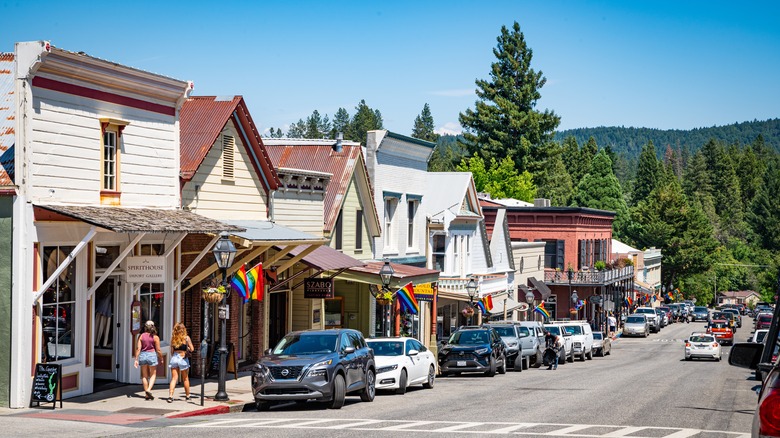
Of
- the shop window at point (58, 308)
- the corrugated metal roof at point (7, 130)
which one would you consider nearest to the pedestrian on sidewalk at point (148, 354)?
the shop window at point (58, 308)

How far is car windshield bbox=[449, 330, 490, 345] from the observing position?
3541cm

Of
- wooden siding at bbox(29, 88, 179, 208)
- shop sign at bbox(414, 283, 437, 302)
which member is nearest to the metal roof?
wooden siding at bbox(29, 88, 179, 208)

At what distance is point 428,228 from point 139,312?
969 inches

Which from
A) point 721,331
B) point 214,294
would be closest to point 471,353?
point 214,294

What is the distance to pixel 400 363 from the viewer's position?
26734 mm

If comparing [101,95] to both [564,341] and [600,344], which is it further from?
[600,344]

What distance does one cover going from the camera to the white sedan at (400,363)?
26.5m

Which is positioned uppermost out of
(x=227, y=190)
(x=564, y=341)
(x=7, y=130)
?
(x=7, y=130)

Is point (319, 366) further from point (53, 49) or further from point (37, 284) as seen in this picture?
point (53, 49)

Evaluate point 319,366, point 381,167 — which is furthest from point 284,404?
point 381,167

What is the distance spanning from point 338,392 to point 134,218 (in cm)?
567

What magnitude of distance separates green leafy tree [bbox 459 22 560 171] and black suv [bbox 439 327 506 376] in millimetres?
74772

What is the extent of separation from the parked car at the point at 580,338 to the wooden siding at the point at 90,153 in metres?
27.4

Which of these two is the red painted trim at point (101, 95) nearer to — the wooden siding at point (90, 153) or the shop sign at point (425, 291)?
the wooden siding at point (90, 153)
